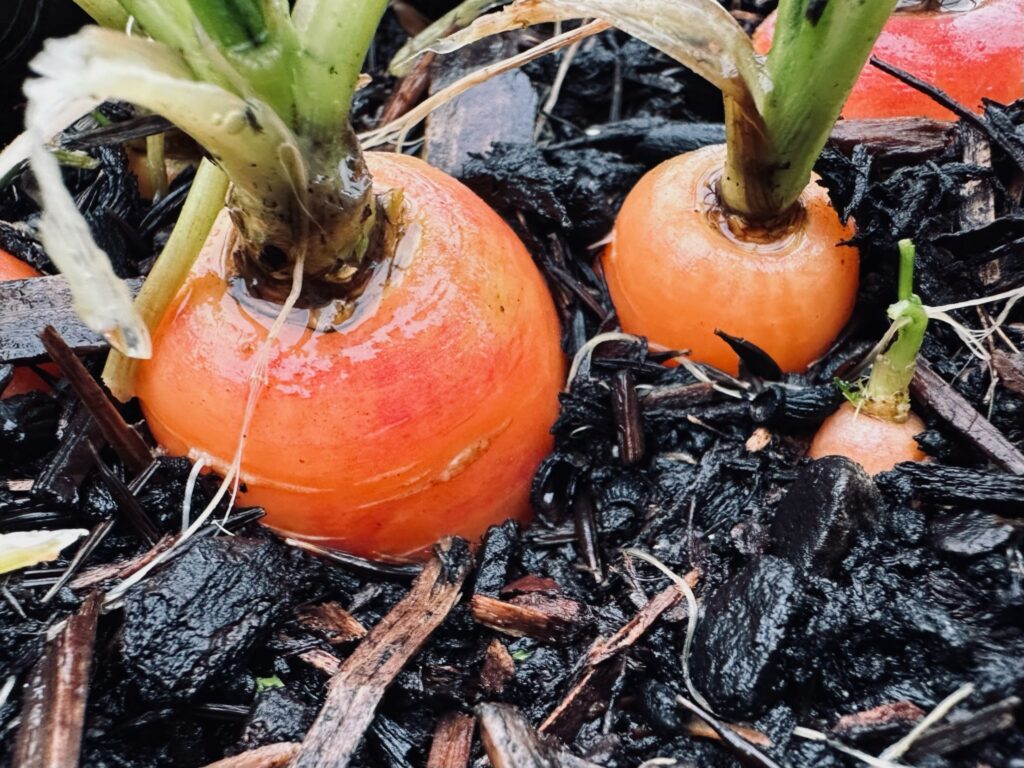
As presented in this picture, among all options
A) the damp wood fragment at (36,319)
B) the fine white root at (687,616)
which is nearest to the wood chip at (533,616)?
the fine white root at (687,616)

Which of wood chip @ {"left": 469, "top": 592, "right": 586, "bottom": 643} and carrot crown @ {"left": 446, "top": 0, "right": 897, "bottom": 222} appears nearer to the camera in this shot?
carrot crown @ {"left": 446, "top": 0, "right": 897, "bottom": 222}

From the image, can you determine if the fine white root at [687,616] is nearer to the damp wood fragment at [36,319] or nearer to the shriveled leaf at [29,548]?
the shriveled leaf at [29,548]

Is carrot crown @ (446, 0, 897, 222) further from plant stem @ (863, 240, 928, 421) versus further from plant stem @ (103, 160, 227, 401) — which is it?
plant stem @ (103, 160, 227, 401)

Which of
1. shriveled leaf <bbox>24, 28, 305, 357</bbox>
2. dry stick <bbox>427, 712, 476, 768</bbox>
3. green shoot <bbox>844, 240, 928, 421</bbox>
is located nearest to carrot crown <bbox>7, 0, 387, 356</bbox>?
shriveled leaf <bbox>24, 28, 305, 357</bbox>

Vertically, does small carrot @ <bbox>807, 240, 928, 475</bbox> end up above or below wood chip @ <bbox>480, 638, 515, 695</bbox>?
above

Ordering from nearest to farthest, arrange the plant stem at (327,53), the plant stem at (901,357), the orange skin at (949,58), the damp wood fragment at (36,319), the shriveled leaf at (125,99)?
the shriveled leaf at (125,99)
the plant stem at (327,53)
the plant stem at (901,357)
the damp wood fragment at (36,319)
the orange skin at (949,58)

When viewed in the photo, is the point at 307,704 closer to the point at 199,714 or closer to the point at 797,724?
the point at 199,714

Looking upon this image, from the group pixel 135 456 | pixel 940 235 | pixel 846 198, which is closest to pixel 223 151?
pixel 135 456
